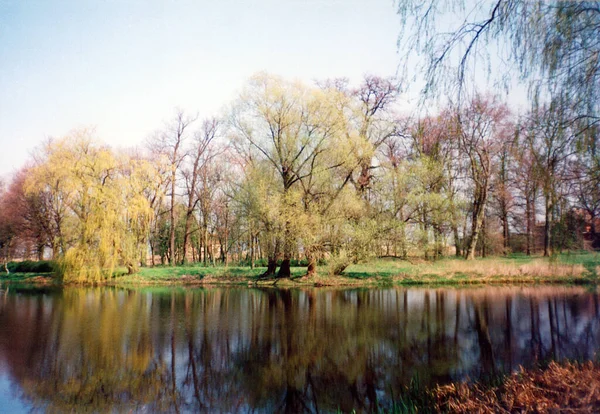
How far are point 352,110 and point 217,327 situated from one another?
12.6 m

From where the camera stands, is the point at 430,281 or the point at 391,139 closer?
the point at 430,281

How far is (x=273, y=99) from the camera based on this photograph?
18719 mm

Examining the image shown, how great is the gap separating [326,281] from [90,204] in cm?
1266

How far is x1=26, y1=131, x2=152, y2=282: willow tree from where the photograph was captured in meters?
19.5

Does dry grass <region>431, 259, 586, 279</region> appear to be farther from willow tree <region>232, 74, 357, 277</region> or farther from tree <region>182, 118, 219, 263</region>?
tree <region>182, 118, 219, 263</region>

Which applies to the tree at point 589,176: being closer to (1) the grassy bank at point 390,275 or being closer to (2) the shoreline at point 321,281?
(1) the grassy bank at point 390,275

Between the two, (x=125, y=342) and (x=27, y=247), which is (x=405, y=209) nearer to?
(x=125, y=342)

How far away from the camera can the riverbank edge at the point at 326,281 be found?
1773cm

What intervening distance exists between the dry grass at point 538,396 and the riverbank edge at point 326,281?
13852mm

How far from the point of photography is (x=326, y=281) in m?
18.9

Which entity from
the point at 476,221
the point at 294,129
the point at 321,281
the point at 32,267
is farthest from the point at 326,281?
the point at 32,267

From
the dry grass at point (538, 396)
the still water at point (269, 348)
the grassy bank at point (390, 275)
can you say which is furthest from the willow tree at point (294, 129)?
the dry grass at point (538, 396)

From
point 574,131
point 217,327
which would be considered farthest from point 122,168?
point 574,131

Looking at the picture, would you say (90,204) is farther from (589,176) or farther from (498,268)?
(589,176)
